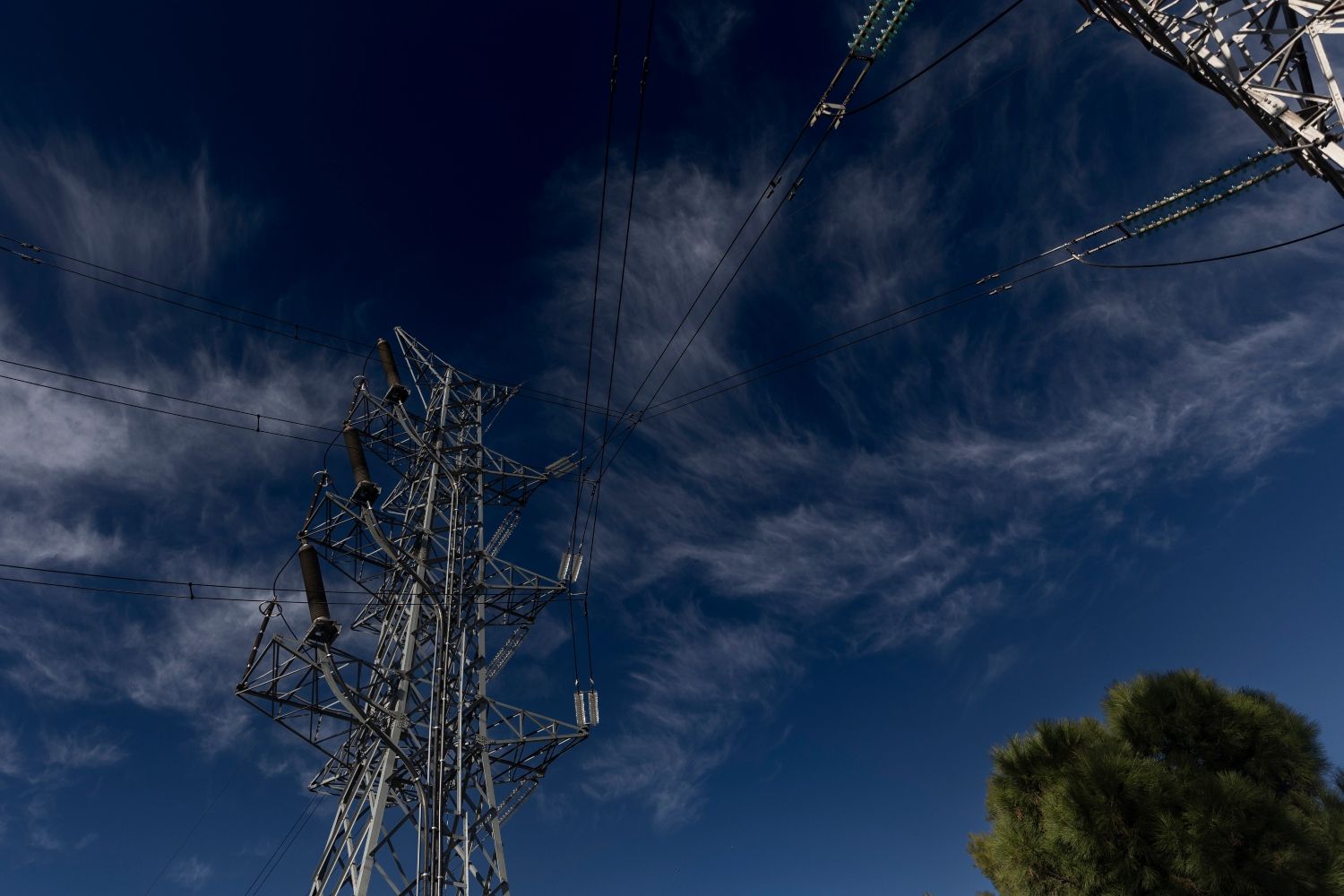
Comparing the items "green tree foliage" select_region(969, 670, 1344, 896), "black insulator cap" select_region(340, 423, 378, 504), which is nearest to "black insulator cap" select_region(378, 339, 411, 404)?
"black insulator cap" select_region(340, 423, 378, 504)

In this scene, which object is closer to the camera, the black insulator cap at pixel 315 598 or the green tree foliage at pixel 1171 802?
the green tree foliage at pixel 1171 802

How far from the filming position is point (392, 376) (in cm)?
2188

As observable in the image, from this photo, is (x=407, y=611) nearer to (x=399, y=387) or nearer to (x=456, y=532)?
(x=456, y=532)

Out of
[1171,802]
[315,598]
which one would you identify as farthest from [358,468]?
[1171,802]

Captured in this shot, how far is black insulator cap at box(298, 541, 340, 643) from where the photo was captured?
15.4 metres

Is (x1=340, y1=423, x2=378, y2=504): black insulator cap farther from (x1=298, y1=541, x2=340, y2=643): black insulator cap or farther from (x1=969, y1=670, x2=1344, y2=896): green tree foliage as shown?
(x1=969, y1=670, x2=1344, y2=896): green tree foliage

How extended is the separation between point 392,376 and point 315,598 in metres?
8.23

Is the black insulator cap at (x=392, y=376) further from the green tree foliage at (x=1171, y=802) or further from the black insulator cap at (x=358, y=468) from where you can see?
the green tree foliage at (x=1171, y=802)

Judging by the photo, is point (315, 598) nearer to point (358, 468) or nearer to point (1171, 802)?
point (358, 468)

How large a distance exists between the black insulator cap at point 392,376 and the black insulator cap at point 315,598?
604cm

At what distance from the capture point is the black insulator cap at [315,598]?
50.6 feet

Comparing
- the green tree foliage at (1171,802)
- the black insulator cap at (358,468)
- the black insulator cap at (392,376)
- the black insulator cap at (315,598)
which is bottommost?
the green tree foliage at (1171,802)

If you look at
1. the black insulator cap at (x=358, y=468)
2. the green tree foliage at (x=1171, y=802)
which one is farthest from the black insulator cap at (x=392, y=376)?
the green tree foliage at (x=1171, y=802)

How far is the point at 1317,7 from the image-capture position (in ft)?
27.3
